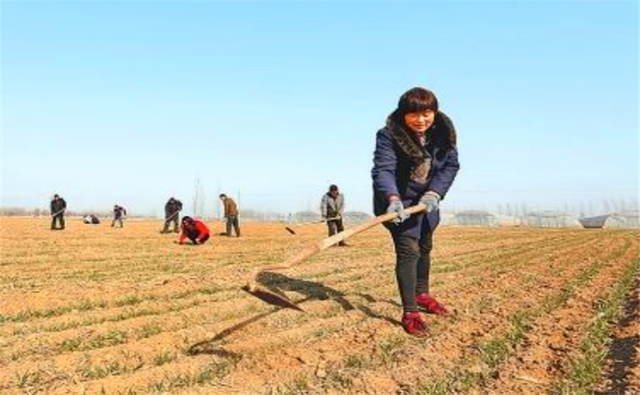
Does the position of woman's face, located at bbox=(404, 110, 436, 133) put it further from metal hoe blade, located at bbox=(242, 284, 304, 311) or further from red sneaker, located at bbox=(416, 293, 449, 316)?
metal hoe blade, located at bbox=(242, 284, 304, 311)

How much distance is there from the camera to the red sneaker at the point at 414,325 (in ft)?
17.2

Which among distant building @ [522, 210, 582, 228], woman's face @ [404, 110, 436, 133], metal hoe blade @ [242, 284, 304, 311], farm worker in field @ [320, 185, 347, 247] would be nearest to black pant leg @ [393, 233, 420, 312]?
woman's face @ [404, 110, 436, 133]

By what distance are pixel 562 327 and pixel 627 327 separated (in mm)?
589

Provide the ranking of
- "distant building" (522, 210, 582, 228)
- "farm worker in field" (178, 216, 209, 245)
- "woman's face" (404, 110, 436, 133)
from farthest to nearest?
1. "distant building" (522, 210, 582, 228)
2. "farm worker in field" (178, 216, 209, 245)
3. "woman's face" (404, 110, 436, 133)

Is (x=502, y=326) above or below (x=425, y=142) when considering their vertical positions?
below

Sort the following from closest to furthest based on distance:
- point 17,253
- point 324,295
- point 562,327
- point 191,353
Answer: point 191,353
point 562,327
point 324,295
point 17,253

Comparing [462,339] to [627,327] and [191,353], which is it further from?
[191,353]

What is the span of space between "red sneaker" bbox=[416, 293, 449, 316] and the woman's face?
173cm

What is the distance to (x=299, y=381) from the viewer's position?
396cm

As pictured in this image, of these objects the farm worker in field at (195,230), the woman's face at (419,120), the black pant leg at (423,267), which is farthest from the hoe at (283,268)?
the farm worker in field at (195,230)

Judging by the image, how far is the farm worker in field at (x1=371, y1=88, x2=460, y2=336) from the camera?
548 cm

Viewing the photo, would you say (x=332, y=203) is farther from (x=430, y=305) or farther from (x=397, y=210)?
(x=397, y=210)

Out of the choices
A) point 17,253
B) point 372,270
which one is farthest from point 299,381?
point 17,253

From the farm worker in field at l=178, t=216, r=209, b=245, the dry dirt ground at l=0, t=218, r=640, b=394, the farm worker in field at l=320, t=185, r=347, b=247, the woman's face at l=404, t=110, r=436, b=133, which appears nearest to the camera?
the dry dirt ground at l=0, t=218, r=640, b=394
